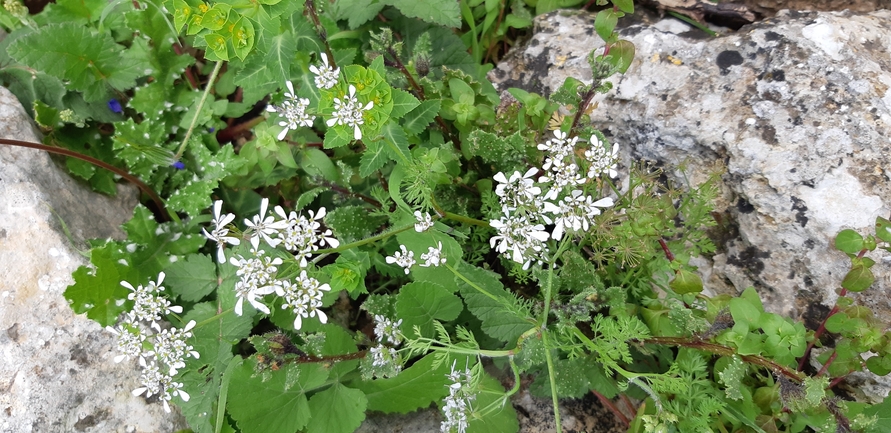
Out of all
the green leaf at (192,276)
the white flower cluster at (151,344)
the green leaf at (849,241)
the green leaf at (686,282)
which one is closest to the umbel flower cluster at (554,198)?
the green leaf at (686,282)

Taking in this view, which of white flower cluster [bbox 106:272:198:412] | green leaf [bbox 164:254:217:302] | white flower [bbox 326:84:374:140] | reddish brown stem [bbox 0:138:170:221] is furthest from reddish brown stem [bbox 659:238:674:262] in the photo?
reddish brown stem [bbox 0:138:170:221]

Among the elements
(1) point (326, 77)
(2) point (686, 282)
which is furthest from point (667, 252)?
(1) point (326, 77)

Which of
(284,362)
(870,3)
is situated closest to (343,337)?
(284,362)

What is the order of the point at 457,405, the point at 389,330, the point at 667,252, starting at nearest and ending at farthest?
the point at 457,405 < the point at 389,330 < the point at 667,252

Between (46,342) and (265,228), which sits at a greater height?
(265,228)

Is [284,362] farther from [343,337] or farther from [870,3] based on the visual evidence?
[870,3]

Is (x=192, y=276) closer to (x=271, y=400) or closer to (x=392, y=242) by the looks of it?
(x=271, y=400)

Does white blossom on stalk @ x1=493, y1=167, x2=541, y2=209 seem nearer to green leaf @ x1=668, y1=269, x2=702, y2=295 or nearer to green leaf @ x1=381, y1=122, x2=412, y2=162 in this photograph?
green leaf @ x1=381, y1=122, x2=412, y2=162
